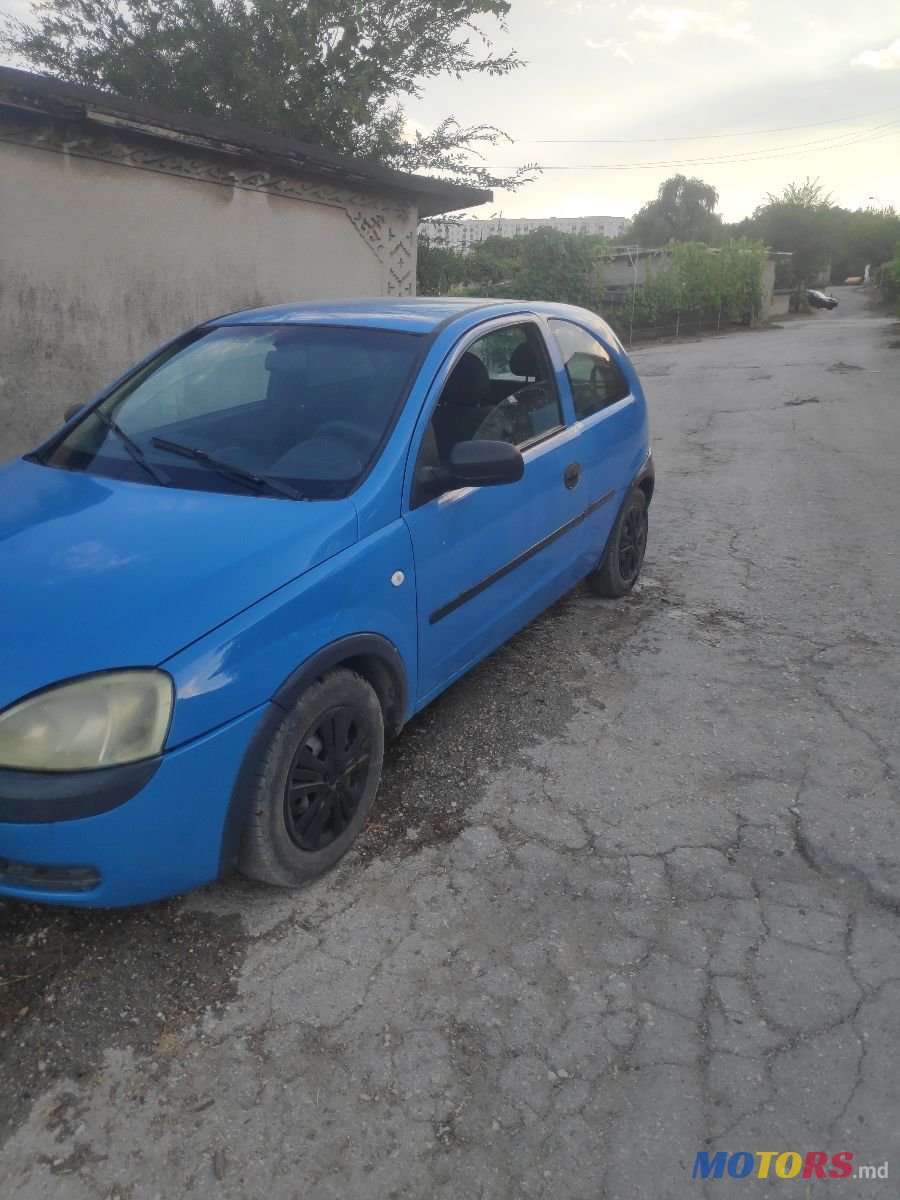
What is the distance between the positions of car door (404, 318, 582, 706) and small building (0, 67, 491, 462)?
154 inches

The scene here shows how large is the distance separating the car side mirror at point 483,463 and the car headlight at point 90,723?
4.25 feet

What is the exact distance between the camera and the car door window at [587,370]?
4.26 m

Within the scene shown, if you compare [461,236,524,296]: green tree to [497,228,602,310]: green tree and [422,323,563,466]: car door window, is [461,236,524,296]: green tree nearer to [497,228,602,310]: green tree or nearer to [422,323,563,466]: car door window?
A: [497,228,602,310]: green tree

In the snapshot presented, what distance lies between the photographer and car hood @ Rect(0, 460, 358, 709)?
2.17 meters

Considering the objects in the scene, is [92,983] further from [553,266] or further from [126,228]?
[553,266]

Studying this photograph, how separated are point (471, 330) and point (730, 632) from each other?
85.9 inches

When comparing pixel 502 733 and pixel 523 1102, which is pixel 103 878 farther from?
pixel 502 733

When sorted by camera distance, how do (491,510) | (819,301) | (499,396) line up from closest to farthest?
(491,510) → (499,396) → (819,301)

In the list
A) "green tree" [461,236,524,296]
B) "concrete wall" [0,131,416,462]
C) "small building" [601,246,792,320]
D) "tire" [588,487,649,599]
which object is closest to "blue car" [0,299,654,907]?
"tire" [588,487,649,599]

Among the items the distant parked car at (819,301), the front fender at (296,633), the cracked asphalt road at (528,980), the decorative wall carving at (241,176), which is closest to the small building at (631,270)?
the distant parked car at (819,301)

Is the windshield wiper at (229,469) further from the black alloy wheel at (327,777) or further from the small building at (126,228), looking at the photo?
the small building at (126,228)

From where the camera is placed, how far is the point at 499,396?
3.80 m

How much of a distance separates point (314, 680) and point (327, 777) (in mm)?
334

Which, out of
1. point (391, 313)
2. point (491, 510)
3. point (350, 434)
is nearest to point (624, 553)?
point (491, 510)
